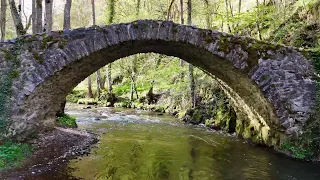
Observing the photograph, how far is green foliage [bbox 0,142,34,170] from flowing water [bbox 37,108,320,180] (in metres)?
1.00

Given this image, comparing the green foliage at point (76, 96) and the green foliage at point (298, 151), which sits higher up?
the green foliage at point (76, 96)

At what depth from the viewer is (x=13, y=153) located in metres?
7.00

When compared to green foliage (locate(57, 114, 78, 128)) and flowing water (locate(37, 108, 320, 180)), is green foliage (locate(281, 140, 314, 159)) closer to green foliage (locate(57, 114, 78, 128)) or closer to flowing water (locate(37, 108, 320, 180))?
flowing water (locate(37, 108, 320, 180))

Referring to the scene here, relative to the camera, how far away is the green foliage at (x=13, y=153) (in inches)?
257

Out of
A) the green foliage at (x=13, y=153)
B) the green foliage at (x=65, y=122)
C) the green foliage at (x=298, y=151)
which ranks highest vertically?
the green foliage at (x=65, y=122)

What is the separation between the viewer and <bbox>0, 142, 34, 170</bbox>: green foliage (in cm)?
652

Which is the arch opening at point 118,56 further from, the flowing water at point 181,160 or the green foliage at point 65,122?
the green foliage at point 65,122

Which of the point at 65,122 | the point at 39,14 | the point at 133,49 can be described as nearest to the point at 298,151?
the point at 133,49

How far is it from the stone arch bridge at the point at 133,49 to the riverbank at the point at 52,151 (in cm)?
45

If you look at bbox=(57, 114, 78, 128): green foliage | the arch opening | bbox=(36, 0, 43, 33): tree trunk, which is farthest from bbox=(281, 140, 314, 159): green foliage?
bbox=(36, 0, 43, 33): tree trunk

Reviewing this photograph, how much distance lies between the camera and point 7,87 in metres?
7.59

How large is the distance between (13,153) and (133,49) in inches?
154

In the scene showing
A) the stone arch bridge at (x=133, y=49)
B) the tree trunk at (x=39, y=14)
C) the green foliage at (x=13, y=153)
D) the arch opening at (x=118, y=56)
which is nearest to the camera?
the green foliage at (x=13, y=153)

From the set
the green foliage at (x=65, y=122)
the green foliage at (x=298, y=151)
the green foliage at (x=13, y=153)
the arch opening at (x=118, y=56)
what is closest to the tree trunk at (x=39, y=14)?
the arch opening at (x=118, y=56)
